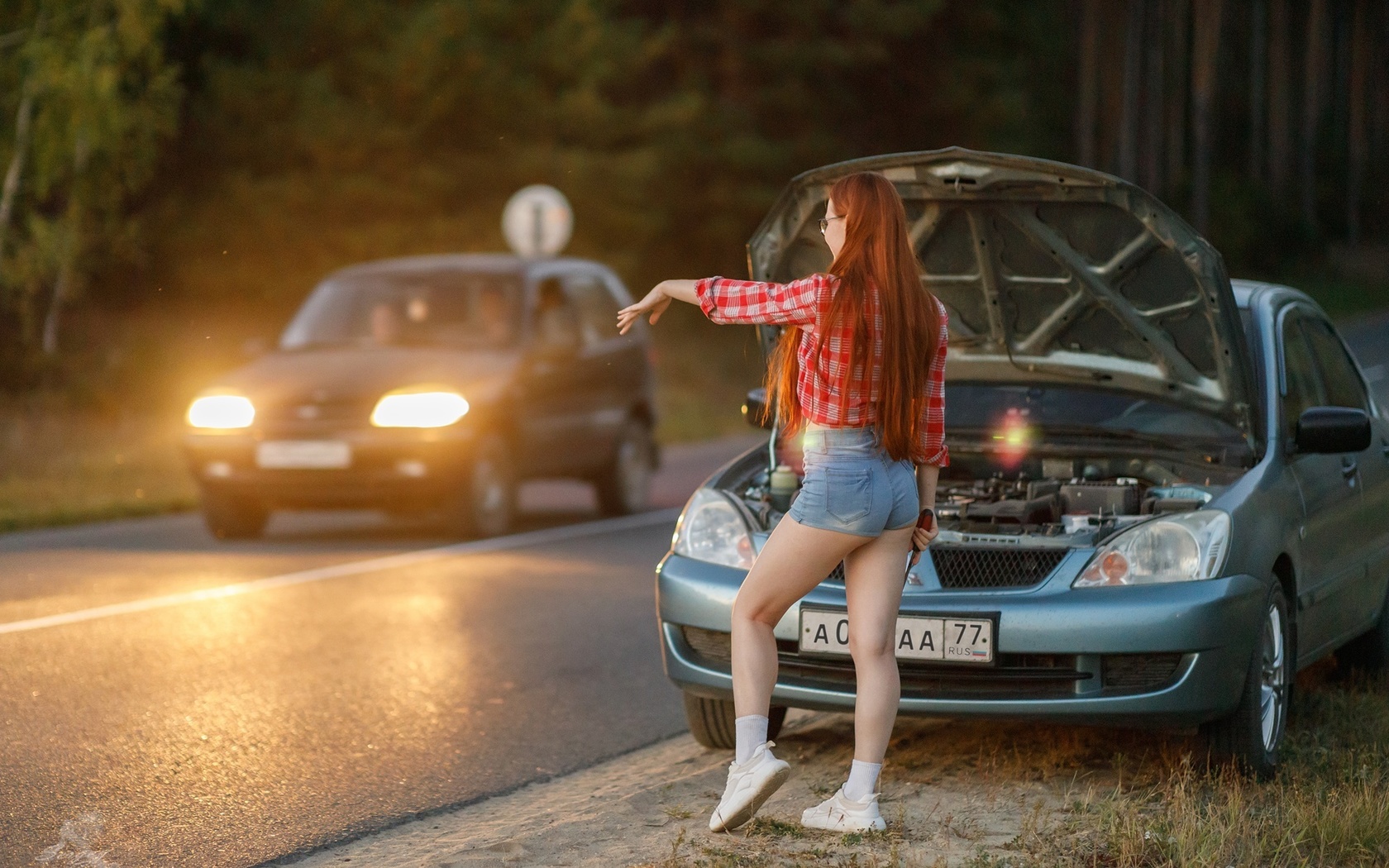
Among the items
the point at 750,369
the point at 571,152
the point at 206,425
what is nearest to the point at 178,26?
the point at 571,152

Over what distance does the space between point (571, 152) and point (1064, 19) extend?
42194mm

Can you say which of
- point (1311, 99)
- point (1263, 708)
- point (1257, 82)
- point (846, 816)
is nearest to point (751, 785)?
point (846, 816)

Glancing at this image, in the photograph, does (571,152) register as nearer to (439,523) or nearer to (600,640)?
(439,523)

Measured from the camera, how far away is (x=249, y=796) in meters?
5.76

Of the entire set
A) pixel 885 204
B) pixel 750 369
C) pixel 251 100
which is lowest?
pixel 750 369

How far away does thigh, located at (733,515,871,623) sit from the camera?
4.89 m

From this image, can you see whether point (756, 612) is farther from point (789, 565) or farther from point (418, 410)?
point (418, 410)

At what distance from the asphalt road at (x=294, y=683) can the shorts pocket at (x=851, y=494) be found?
1707mm

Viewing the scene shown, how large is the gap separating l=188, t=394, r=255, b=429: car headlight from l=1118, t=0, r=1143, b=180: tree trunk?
156 feet

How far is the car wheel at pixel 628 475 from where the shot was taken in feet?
47.1

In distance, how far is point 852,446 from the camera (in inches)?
190

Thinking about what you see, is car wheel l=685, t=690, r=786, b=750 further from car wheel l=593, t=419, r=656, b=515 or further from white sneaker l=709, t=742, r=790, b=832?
car wheel l=593, t=419, r=656, b=515

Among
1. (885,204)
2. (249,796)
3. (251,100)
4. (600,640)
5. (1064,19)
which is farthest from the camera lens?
(1064,19)

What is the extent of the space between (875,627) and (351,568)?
21.9ft
